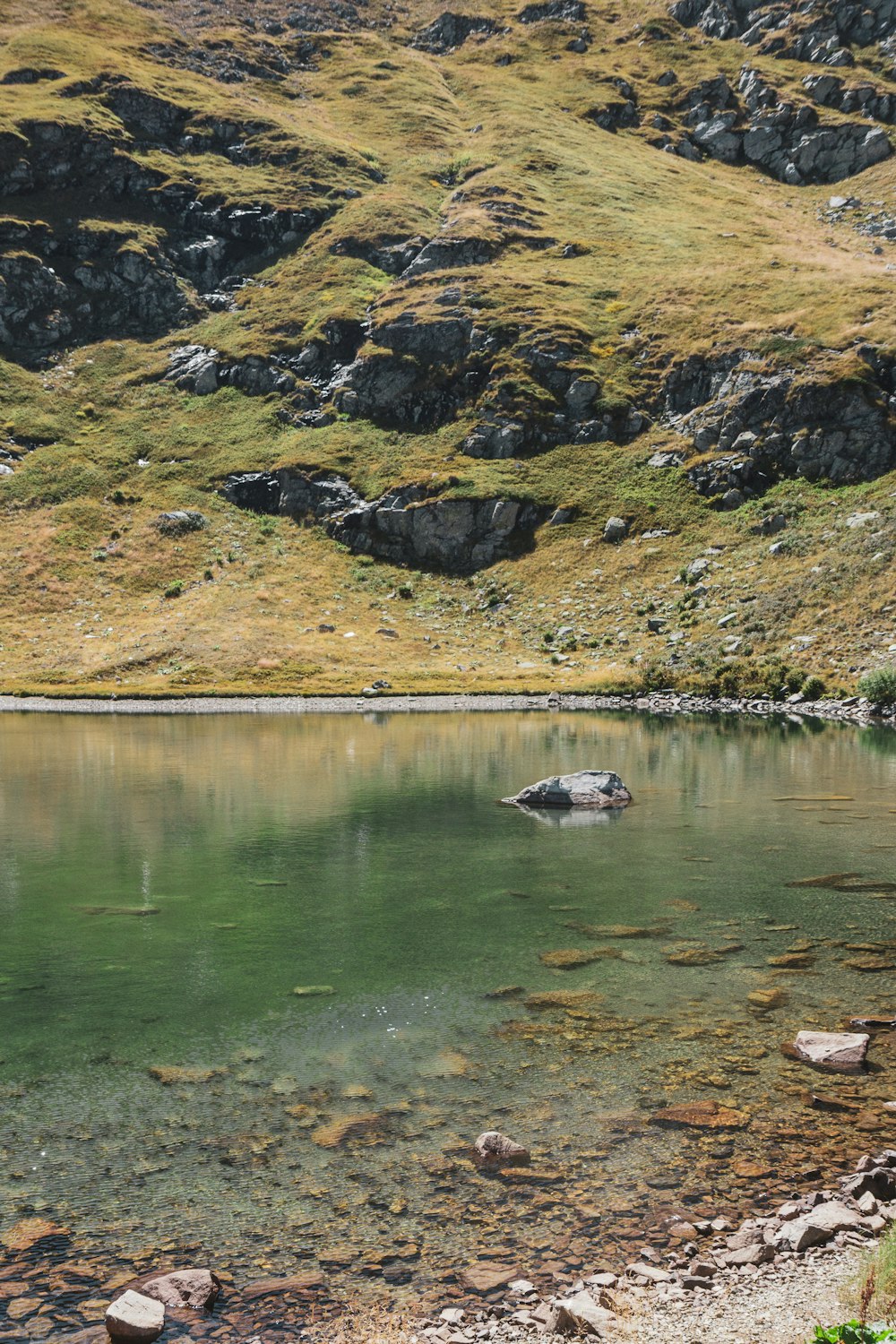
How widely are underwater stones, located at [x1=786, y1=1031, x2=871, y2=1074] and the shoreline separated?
63431 millimetres

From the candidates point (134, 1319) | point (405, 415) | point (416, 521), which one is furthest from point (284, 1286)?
point (405, 415)

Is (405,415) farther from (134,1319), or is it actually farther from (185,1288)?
(134,1319)

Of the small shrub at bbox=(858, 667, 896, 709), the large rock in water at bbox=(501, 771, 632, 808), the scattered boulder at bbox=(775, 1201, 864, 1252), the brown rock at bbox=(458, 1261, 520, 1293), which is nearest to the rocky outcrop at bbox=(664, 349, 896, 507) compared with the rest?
the small shrub at bbox=(858, 667, 896, 709)

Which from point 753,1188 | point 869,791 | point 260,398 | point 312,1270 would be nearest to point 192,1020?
point 312,1270

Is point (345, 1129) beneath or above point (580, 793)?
beneath

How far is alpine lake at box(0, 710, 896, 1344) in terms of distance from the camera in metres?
10.6

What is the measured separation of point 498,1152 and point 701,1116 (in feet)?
9.93

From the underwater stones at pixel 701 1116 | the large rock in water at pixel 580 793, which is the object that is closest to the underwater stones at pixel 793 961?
the underwater stones at pixel 701 1116

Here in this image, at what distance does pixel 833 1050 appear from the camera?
1494 cm

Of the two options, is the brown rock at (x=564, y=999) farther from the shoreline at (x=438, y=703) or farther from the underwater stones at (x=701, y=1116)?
the shoreline at (x=438, y=703)

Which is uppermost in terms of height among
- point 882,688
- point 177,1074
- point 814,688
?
point 882,688

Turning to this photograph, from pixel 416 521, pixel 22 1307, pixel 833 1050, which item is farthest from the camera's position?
pixel 416 521

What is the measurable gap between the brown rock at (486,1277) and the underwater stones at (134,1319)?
2976 mm

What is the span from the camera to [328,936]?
74.2 feet
